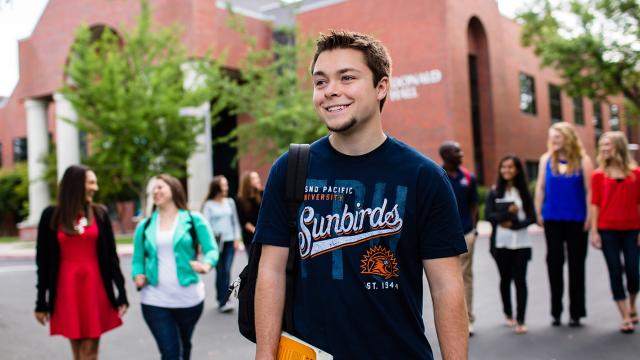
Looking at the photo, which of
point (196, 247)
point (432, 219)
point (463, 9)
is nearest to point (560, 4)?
point (463, 9)

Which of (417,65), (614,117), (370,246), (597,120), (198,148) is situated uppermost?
(417,65)

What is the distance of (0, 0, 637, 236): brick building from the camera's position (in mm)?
28594

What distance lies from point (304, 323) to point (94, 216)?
3546mm

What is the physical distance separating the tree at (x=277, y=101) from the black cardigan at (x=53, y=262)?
21125 mm

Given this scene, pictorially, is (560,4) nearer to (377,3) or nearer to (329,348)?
(377,3)

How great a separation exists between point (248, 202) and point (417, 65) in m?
20.7

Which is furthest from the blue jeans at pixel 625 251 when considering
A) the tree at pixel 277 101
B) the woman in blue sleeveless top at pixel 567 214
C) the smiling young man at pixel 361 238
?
the tree at pixel 277 101

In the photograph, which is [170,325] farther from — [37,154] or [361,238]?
[37,154]

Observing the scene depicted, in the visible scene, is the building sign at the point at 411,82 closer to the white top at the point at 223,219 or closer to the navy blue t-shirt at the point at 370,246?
the white top at the point at 223,219

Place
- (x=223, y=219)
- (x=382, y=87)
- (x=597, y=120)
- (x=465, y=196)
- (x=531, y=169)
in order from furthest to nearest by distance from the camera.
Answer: (x=597, y=120) → (x=531, y=169) → (x=223, y=219) → (x=465, y=196) → (x=382, y=87)

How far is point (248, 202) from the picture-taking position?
32.5 ft

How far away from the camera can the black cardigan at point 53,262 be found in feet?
16.7

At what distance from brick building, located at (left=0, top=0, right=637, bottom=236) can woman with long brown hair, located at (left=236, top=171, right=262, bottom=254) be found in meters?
18.2

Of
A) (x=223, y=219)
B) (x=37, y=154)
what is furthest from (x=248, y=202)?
(x=37, y=154)
